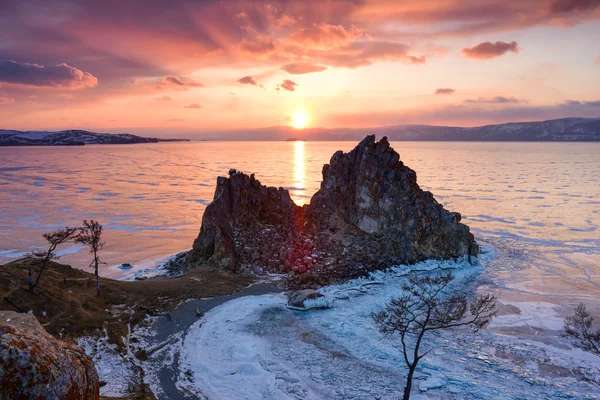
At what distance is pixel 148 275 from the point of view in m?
47.7

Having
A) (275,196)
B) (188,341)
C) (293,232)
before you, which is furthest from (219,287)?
(275,196)

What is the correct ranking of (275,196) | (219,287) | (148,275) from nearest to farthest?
(219,287) → (148,275) → (275,196)

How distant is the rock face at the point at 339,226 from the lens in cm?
4897

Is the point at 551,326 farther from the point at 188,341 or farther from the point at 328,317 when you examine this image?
the point at 188,341

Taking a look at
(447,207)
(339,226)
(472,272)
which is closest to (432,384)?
(472,272)

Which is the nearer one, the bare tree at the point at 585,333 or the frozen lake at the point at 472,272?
the bare tree at the point at 585,333

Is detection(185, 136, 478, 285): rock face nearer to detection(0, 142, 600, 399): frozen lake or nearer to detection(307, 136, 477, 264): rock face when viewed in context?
detection(307, 136, 477, 264): rock face

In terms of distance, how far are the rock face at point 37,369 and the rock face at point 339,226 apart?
114ft

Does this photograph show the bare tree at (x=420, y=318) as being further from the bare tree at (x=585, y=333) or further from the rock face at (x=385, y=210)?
the rock face at (x=385, y=210)

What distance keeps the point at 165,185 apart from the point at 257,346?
10676cm

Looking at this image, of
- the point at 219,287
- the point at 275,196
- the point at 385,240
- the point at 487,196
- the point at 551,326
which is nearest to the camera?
the point at 551,326

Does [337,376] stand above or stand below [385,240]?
below

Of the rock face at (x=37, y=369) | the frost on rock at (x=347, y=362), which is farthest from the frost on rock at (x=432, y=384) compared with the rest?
the rock face at (x=37, y=369)

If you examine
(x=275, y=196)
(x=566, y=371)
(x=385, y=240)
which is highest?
(x=275, y=196)
